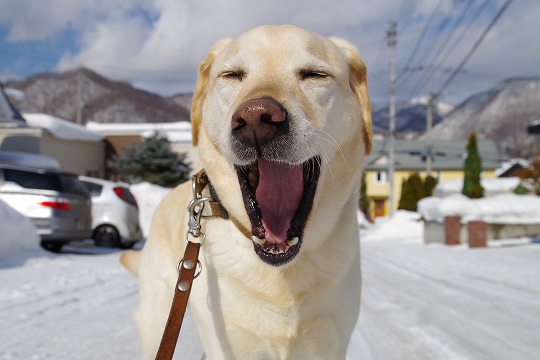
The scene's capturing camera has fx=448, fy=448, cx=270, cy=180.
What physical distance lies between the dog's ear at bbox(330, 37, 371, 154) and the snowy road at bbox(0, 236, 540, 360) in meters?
1.74

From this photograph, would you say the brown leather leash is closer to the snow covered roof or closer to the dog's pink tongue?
the dog's pink tongue

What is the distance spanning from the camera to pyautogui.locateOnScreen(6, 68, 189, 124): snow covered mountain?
12719 cm

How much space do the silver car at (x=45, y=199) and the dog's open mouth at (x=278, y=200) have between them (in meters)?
8.23

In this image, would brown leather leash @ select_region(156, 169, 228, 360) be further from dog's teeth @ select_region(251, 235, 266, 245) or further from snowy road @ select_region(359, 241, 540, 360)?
snowy road @ select_region(359, 241, 540, 360)

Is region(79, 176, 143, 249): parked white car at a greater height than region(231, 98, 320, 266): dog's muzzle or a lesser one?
lesser

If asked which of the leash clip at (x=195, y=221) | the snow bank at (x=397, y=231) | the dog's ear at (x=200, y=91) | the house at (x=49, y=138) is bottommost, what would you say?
the snow bank at (x=397, y=231)

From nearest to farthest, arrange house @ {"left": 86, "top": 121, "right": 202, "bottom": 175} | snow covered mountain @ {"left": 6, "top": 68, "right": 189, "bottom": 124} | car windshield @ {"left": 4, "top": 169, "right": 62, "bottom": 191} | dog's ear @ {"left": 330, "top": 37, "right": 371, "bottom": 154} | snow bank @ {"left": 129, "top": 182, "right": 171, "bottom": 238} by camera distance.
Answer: dog's ear @ {"left": 330, "top": 37, "right": 371, "bottom": 154} < car windshield @ {"left": 4, "top": 169, "right": 62, "bottom": 191} < snow bank @ {"left": 129, "top": 182, "right": 171, "bottom": 238} < house @ {"left": 86, "top": 121, "right": 202, "bottom": 175} < snow covered mountain @ {"left": 6, "top": 68, "right": 189, "bottom": 124}

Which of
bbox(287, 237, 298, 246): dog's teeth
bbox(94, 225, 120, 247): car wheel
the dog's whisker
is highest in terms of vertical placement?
the dog's whisker

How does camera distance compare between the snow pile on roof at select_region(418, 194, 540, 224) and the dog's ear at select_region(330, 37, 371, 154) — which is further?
the snow pile on roof at select_region(418, 194, 540, 224)

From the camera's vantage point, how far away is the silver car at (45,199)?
29.4 feet

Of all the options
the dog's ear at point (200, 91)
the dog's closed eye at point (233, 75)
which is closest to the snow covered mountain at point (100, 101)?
the dog's ear at point (200, 91)

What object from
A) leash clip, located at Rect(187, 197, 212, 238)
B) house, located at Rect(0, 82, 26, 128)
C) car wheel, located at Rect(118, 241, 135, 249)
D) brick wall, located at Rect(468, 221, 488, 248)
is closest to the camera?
leash clip, located at Rect(187, 197, 212, 238)

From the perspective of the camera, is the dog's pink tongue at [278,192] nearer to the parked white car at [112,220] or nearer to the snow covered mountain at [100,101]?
the parked white car at [112,220]

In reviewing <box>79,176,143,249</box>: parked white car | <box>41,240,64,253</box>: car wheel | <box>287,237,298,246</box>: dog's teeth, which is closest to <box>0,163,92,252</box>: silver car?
<box>41,240,64,253</box>: car wheel
